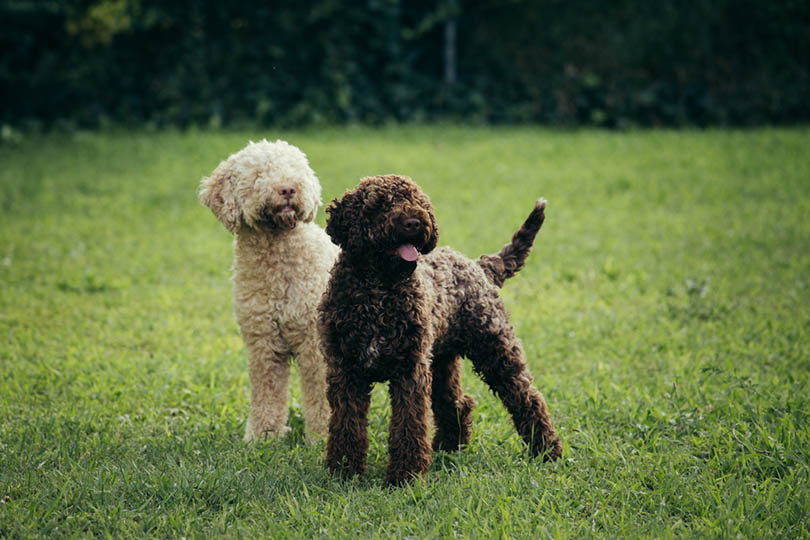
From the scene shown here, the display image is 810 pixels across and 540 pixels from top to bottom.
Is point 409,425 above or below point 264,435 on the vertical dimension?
above

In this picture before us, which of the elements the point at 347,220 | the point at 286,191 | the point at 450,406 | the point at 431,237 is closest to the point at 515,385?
the point at 450,406

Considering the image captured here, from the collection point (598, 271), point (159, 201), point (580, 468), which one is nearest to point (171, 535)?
point (580, 468)

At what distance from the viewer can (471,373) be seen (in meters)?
5.53

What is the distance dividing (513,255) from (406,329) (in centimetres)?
95

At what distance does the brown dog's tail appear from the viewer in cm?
420

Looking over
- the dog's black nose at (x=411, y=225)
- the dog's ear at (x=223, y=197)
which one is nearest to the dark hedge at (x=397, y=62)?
the dog's ear at (x=223, y=197)

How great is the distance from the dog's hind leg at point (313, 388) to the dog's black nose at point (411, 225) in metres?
1.21

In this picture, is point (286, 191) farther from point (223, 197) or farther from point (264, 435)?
point (264, 435)

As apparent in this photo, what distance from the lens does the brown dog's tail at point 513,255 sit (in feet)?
13.8

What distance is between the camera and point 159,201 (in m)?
10.1

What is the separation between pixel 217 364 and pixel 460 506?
8.37 ft

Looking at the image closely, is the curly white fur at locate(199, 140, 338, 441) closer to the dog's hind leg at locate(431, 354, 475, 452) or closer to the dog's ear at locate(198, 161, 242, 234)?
the dog's ear at locate(198, 161, 242, 234)

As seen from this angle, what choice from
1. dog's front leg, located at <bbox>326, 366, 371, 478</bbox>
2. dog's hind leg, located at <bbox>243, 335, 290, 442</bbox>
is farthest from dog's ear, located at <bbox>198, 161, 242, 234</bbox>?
dog's front leg, located at <bbox>326, 366, 371, 478</bbox>

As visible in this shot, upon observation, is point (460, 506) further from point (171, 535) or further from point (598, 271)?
point (598, 271)
